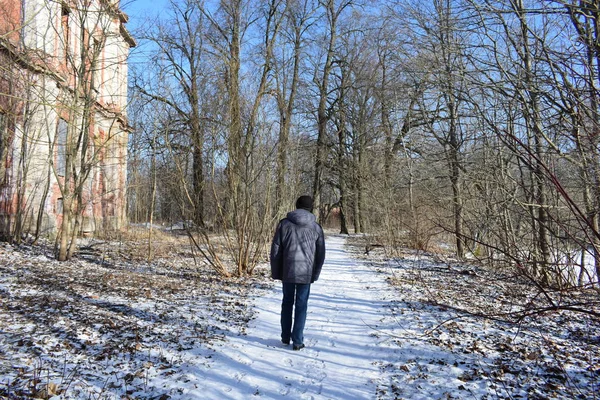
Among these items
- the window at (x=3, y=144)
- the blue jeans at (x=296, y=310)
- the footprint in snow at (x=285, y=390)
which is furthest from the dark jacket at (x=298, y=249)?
the window at (x=3, y=144)

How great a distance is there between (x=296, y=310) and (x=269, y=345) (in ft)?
1.91

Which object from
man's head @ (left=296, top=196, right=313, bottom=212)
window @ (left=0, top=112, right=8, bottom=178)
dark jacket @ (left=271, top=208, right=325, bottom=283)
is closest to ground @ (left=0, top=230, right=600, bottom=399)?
dark jacket @ (left=271, top=208, right=325, bottom=283)

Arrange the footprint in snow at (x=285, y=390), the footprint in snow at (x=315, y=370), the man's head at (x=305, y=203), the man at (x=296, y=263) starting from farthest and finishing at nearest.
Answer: the man's head at (x=305, y=203), the man at (x=296, y=263), the footprint in snow at (x=315, y=370), the footprint in snow at (x=285, y=390)

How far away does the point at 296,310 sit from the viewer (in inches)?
183

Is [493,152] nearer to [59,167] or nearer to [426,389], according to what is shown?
[426,389]

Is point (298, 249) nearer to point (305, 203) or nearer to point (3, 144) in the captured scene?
point (305, 203)

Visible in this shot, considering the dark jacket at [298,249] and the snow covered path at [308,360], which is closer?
the snow covered path at [308,360]

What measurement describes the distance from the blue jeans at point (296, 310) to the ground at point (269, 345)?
0.18m

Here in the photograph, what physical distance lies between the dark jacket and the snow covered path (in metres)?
→ 0.86

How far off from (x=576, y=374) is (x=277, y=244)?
333 cm

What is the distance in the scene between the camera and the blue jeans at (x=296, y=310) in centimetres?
463

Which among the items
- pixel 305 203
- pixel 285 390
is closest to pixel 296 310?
pixel 285 390

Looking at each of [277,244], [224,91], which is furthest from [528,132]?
[224,91]

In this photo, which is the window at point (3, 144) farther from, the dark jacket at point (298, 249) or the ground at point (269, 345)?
the dark jacket at point (298, 249)
